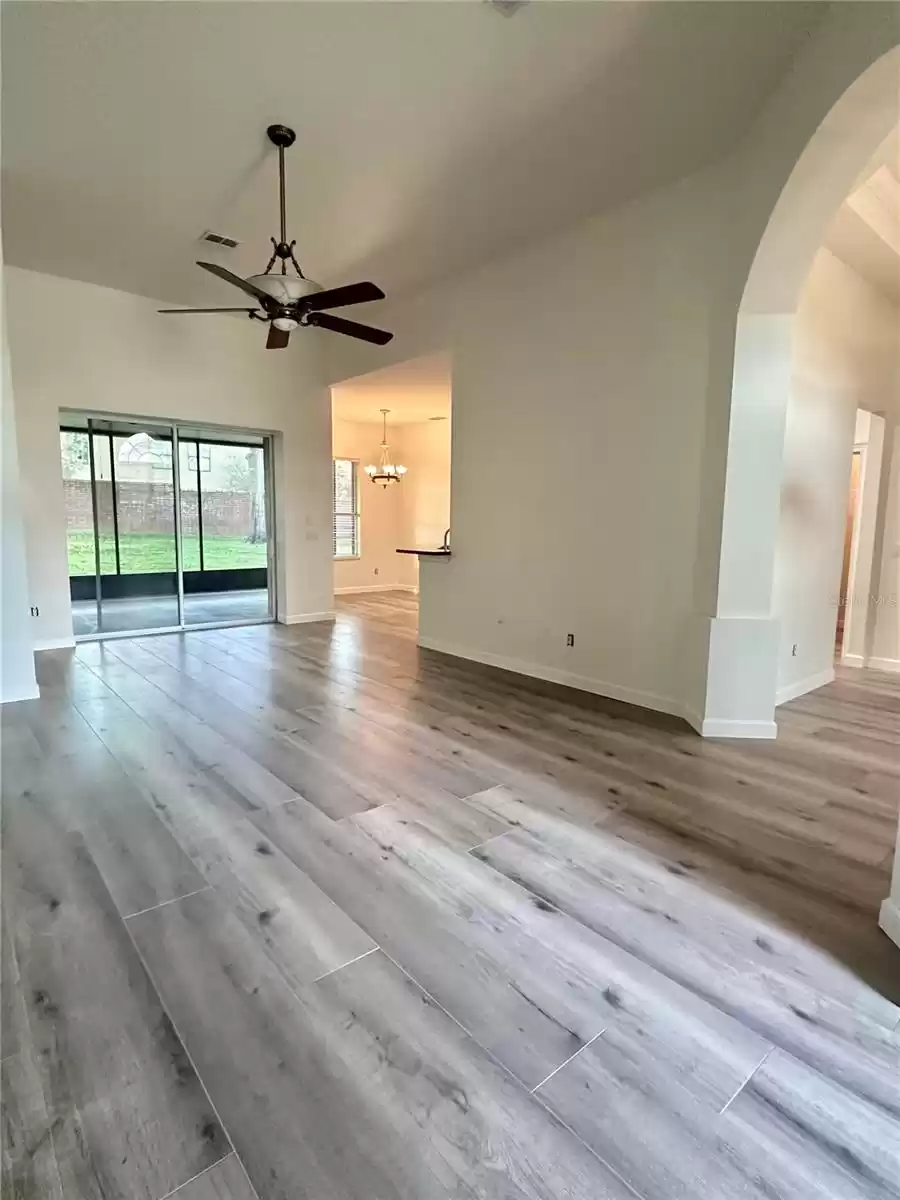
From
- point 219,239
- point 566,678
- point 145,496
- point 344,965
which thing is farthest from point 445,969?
point 145,496

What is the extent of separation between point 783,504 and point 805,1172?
156 inches

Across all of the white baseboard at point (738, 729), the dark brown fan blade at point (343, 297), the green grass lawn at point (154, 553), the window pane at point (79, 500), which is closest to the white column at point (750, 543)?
the white baseboard at point (738, 729)

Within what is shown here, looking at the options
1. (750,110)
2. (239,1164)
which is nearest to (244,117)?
(750,110)

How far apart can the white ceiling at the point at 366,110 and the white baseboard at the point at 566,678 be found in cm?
342

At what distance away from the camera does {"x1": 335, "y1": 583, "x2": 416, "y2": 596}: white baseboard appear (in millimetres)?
10383

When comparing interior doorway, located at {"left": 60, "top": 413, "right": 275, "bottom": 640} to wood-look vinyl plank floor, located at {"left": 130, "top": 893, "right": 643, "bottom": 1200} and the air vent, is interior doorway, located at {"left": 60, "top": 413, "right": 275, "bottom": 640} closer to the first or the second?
the air vent

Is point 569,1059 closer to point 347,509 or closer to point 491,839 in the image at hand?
point 491,839

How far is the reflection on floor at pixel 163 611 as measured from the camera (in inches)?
262

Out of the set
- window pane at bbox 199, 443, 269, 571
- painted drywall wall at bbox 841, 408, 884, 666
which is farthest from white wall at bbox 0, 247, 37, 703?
painted drywall wall at bbox 841, 408, 884, 666

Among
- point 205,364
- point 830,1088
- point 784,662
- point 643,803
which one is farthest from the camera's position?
point 205,364

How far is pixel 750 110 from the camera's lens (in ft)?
10.4

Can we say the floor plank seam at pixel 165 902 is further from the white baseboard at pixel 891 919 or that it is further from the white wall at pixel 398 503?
the white wall at pixel 398 503

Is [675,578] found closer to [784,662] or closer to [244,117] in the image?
[784,662]

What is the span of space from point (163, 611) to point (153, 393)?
8.68ft
